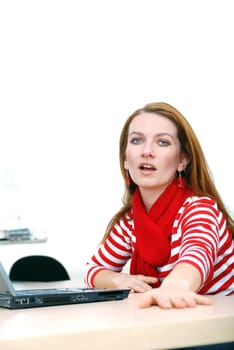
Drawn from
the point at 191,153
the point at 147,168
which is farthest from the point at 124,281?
the point at 191,153

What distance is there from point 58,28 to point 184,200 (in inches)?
107

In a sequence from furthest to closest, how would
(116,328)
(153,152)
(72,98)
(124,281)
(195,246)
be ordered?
(72,98) → (153,152) → (124,281) → (195,246) → (116,328)

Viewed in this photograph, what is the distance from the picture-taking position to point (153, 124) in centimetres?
174

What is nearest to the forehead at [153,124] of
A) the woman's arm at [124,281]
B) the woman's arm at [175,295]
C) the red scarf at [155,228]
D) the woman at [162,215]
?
the woman at [162,215]

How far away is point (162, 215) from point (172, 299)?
527mm

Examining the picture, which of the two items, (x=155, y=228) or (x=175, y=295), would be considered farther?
(x=155, y=228)

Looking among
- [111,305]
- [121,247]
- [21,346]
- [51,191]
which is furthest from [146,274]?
[51,191]

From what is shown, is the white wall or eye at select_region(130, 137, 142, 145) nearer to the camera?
eye at select_region(130, 137, 142, 145)

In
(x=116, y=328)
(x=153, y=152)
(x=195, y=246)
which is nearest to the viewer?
(x=116, y=328)

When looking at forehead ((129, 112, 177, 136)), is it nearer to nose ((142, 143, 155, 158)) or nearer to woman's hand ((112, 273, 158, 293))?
nose ((142, 143, 155, 158))

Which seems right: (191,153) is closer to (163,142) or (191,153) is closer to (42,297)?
(163,142)

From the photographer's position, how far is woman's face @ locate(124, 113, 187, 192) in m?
1.71

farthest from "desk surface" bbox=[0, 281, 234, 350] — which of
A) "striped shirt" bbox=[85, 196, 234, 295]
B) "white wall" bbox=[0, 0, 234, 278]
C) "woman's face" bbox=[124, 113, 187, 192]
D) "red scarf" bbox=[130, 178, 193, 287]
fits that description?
"white wall" bbox=[0, 0, 234, 278]

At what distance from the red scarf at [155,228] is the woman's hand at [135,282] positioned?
65mm
